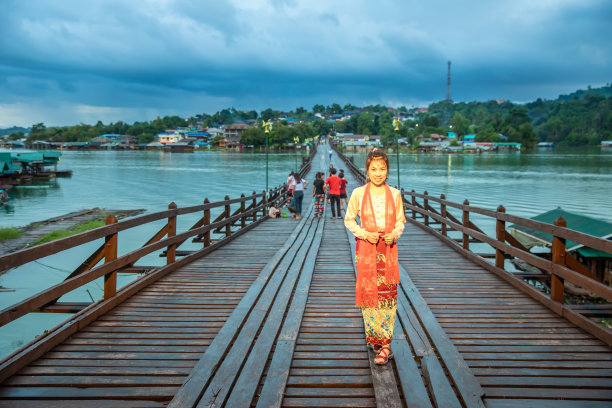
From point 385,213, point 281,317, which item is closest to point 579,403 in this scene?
point 385,213

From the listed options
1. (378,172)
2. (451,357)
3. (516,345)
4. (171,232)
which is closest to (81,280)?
(171,232)

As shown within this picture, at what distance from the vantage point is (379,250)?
3.69 meters

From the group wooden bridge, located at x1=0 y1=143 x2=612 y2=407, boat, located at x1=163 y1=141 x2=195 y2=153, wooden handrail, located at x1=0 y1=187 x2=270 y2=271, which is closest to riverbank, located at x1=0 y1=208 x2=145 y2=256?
wooden handrail, located at x1=0 y1=187 x2=270 y2=271

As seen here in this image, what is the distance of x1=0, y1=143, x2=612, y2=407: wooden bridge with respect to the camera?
3.22 meters

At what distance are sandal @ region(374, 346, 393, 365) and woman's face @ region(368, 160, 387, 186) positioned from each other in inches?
55.7

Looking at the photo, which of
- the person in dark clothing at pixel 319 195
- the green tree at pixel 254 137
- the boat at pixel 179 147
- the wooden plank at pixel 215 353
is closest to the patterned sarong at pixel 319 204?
the person in dark clothing at pixel 319 195

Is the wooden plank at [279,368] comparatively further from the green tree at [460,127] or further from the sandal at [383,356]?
the green tree at [460,127]

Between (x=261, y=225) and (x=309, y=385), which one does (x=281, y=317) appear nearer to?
(x=309, y=385)

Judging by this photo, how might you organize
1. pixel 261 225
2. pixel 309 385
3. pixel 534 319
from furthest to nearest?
pixel 261 225
pixel 534 319
pixel 309 385

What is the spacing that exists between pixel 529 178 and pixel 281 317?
59.6 metres

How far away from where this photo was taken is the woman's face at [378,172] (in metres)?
3.67

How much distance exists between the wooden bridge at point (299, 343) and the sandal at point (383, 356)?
55 millimetres

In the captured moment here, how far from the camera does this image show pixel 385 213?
12.1ft

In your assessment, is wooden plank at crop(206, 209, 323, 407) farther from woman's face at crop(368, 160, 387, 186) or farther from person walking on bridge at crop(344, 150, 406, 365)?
woman's face at crop(368, 160, 387, 186)
